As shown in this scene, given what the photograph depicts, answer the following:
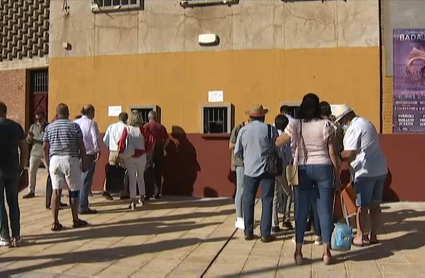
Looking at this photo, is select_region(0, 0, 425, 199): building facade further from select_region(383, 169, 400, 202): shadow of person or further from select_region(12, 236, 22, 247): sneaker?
select_region(12, 236, 22, 247): sneaker

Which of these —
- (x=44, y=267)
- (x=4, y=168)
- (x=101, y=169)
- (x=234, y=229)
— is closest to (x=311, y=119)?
(x=234, y=229)

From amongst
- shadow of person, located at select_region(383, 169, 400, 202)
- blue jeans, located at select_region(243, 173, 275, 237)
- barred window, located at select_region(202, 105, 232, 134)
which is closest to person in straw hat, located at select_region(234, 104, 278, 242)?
blue jeans, located at select_region(243, 173, 275, 237)

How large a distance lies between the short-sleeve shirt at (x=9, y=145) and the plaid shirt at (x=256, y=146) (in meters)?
3.10

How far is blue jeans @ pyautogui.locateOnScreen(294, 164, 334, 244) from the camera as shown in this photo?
566cm

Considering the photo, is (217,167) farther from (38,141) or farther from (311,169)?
(311,169)

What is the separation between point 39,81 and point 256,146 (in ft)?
35.8

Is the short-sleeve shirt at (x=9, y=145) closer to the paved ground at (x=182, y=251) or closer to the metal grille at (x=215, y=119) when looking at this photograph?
the paved ground at (x=182, y=251)

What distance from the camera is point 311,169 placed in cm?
570

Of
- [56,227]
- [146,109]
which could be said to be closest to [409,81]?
[146,109]

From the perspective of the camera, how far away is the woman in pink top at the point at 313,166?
568 cm

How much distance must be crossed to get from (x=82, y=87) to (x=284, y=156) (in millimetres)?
6231

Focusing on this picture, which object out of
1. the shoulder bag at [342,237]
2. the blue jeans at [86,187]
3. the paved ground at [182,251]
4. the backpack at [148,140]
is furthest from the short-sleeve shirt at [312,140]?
the backpack at [148,140]

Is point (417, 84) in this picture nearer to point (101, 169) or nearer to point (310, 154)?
point (310, 154)

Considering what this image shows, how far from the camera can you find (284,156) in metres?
7.43
